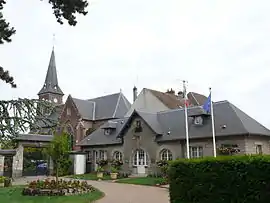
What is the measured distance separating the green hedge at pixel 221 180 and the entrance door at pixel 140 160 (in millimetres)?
15959

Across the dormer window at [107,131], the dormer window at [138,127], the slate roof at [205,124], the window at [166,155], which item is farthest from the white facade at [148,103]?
the window at [166,155]

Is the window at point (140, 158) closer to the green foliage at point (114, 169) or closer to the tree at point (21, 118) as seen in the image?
the green foliage at point (114, 169)

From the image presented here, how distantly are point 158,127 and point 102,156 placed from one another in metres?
6.73

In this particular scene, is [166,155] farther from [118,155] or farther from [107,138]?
[107,138]

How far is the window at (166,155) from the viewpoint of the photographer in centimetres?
2577

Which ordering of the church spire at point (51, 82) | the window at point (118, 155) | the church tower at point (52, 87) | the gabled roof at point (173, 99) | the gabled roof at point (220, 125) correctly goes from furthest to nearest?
the church spire at point (51, 82) < the church tower at point (52, 87) < the gabled roof at point (173, 99) < the window at point (118, 155) < the gabled roof at point (220, 125)

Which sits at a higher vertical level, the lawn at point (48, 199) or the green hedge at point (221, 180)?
the green hedge at point (221, 180)

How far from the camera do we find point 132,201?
13.1 meters

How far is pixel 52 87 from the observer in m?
62.2

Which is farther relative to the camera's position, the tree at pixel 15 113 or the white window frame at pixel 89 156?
the white window frame at pixel 89 156

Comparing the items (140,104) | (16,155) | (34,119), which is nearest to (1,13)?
(34,119)

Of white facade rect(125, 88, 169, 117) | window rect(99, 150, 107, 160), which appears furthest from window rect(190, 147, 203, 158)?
white facade rect(125, 88, 169, 117)

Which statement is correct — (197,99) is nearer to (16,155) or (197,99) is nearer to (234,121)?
(234,121)

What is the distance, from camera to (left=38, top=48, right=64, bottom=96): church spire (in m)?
61.8
